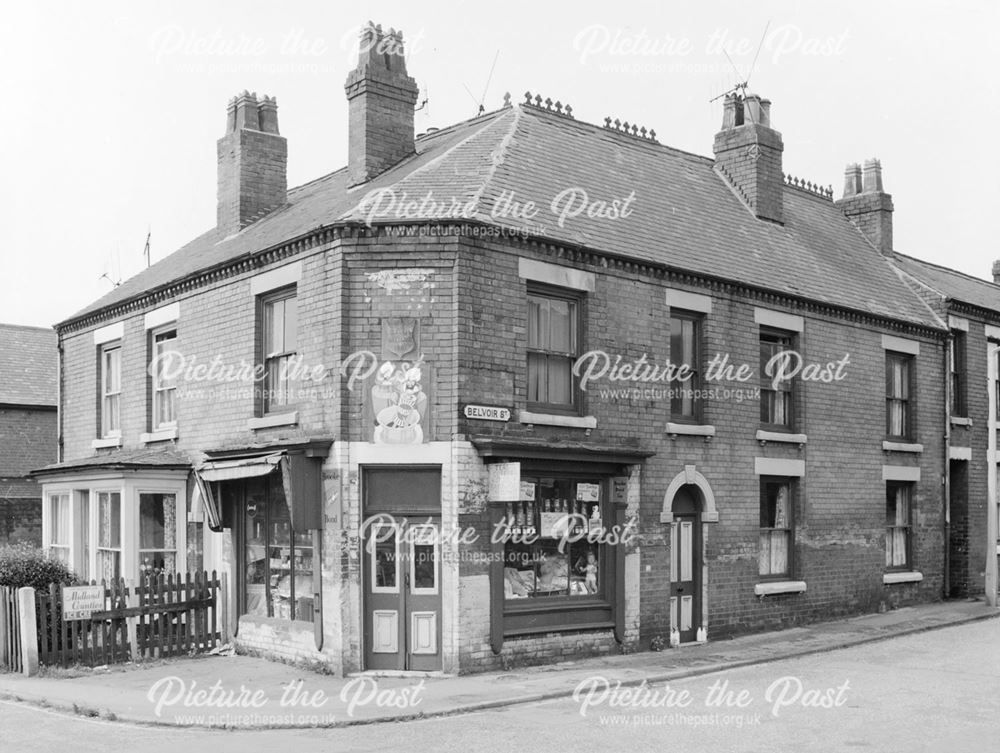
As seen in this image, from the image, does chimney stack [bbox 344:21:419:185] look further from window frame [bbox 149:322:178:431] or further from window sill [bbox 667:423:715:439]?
window sill [bbox 667:423:715:439]

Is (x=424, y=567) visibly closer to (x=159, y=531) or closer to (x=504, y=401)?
(x=504, y=401)

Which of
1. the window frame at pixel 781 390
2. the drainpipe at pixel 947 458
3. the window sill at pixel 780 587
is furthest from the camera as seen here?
the drainpipe at pixel 947 458

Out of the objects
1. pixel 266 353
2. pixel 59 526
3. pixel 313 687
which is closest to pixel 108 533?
pixel 59 526

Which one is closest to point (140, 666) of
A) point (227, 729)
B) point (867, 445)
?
point (227, 729)

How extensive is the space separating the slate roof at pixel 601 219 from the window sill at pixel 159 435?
2525 mm

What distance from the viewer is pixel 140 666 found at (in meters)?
16.2

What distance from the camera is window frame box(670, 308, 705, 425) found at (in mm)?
18625

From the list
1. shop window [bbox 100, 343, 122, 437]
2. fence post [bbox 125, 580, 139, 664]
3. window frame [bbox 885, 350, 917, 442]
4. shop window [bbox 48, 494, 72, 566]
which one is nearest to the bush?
fence post [bbox 125, 580, 139, 664]

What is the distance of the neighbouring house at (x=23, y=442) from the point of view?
31.8 metres

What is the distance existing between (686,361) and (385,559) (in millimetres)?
6331

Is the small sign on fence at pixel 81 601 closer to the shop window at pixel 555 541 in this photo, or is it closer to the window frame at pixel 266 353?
the window frame at pixel 266 353

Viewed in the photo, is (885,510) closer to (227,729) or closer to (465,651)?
(465,651)

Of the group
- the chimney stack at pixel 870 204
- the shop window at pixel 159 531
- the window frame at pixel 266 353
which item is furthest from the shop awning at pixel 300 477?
the chimney stack at pixel 870 204

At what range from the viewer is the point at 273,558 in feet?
56.3
